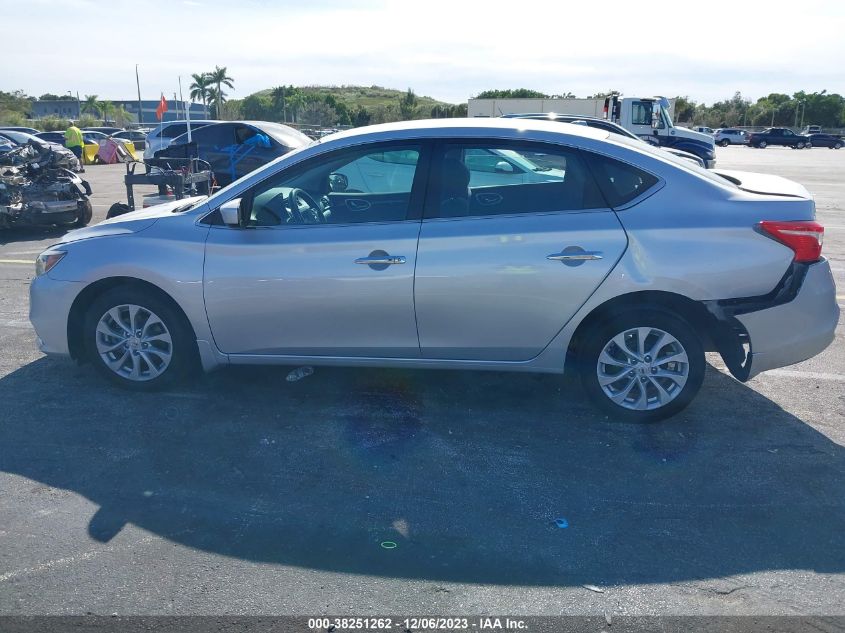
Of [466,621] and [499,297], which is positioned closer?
[466,621]

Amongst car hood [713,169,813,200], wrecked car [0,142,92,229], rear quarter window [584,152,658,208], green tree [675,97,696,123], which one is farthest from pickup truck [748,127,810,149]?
rear quarter window [584,152,658,208]

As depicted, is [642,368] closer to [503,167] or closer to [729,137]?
[503,167]

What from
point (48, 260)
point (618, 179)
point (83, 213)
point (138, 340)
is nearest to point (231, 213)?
point (138, 340)

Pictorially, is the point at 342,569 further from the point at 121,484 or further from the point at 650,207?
the point at 650,207

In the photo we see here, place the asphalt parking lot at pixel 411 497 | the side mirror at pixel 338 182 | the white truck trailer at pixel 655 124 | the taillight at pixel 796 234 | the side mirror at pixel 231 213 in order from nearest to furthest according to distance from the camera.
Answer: the asphalt parking lot at pixel 411 497 → the taillight at pixel 796 234 → the side mirror at pixel 231 213 → the side mirror at pixel 338 182 → the white truck trailer at pixel 655 124

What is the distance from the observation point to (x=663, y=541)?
3.51 meters

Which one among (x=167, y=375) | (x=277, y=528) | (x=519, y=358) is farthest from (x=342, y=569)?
(x=167, y=375)

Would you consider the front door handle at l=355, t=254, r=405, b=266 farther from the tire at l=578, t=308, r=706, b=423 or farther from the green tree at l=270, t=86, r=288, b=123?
the green tree at l=270, t=86, r=288, b=123

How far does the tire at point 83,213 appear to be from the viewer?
1238 centimetres

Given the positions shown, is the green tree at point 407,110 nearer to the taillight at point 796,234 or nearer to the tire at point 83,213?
the tire at point 83,213

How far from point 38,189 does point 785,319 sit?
11.0m

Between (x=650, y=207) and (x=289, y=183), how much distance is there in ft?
7.42

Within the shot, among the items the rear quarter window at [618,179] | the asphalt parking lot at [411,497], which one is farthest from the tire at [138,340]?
the rear quarter window at [618,179]

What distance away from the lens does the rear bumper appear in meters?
4.45
